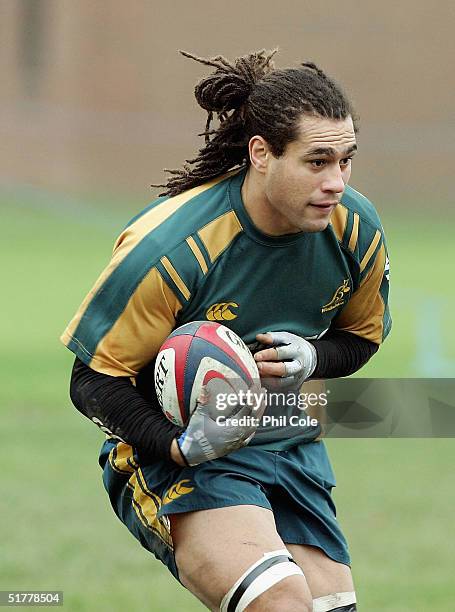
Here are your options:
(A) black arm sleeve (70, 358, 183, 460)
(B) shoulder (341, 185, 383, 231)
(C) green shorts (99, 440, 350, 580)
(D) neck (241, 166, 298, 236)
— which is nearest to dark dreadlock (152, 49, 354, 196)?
(D) neck (241, 166, 298, 236)

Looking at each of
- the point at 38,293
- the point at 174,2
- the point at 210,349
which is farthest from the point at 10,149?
the point at 210,349

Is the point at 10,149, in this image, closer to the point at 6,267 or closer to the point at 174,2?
the point at 174,2

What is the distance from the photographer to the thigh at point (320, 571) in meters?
3.68

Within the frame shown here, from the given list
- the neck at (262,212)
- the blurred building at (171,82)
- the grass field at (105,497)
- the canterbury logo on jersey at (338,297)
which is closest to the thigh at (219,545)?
the canterbury logo on jersey at (338,297)

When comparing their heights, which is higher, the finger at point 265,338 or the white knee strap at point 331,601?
the finger at point 265,338

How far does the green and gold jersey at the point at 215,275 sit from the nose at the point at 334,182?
8.9 inches

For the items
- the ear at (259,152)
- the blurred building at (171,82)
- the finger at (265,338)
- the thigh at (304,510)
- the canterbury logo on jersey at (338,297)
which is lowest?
the thigh at (304,510)

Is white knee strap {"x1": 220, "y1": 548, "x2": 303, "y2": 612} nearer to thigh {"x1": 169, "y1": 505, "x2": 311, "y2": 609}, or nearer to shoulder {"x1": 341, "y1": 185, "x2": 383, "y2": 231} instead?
thigh {"x1": 169, "y1": 505, "x2": 311, "y2": 609}

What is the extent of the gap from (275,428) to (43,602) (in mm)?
1734

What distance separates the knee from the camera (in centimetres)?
333

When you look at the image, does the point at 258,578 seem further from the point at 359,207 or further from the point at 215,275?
the point at 359,207

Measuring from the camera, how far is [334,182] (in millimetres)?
3529

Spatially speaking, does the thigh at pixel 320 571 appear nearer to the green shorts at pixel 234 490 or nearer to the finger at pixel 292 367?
the green shorts at pixel 234 490

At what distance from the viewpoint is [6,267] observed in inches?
640
